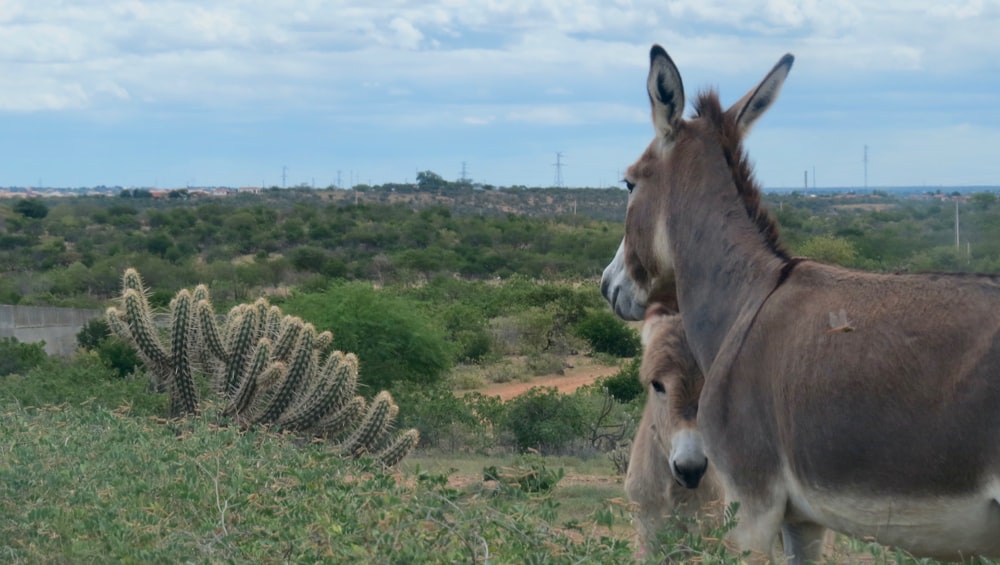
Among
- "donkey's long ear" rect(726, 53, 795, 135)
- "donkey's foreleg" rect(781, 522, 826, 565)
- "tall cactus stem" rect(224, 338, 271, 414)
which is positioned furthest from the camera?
"tall cactus stem" rect(224, 338, 271, 414)

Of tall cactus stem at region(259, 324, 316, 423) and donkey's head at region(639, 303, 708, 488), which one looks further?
tall cactus stem at region(259, 324, 316, 423)

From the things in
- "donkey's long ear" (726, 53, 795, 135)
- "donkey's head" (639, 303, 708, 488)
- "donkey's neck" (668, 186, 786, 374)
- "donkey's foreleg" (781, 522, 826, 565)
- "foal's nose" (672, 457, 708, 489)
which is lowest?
"donkey's foreleg" (781, 522, 826, 565)

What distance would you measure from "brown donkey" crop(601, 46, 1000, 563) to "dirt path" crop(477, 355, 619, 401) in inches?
763

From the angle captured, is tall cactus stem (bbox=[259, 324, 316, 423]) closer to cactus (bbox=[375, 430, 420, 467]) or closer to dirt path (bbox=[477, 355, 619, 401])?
cactus (bbox=[375, 430, 420, 467])

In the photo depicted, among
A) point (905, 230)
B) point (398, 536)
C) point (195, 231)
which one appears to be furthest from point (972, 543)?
point (195, 231)

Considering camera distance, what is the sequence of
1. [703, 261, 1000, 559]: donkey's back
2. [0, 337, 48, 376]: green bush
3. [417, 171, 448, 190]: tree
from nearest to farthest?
[703, 261, 1000, 559]: donkey's back, [0, 337, 48, 376]: green bush, [417, 171, 448, 190]: tree

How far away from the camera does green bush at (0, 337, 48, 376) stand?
68.0ft

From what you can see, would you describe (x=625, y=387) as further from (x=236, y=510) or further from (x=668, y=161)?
(x=668, y=161)

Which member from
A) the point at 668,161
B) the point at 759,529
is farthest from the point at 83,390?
the point at 759,529

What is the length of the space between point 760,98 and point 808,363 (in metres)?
1.50

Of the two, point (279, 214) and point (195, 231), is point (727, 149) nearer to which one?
point (195, 231)

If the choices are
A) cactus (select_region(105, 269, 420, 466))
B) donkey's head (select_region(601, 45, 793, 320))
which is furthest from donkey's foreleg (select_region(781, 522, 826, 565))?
cactus (select_region(105, 269, 420, 466))

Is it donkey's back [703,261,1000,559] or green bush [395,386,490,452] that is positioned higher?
donkey's back [703,261,1000,559]

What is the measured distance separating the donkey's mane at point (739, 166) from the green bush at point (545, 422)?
1347cm
